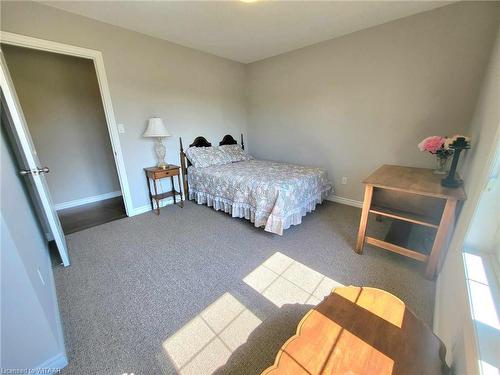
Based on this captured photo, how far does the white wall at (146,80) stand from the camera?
2.17 meters

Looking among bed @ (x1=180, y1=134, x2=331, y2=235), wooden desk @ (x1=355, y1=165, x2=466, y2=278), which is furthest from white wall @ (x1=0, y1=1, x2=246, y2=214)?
wooden desk @ (x1=355, y1=165, x2=466, y2=278)

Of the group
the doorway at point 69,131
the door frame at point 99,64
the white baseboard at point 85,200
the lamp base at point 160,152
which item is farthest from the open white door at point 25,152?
the white baseboard at point 85,200

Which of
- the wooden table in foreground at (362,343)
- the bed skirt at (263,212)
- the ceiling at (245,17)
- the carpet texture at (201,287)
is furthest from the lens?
the bed skirt at (263,212)

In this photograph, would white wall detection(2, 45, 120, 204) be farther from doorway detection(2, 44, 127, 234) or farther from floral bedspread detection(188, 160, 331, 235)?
floral bedspread detection(188, 160, 331, 235)

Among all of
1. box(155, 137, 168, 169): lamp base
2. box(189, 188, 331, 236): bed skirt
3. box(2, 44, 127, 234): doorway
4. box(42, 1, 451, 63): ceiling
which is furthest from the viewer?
box(155, 137, 168, 169): lamp base

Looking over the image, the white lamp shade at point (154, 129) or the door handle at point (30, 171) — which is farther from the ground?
the white lamp shade at point (154, 129)

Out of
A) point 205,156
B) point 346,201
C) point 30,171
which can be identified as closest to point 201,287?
point 30,171

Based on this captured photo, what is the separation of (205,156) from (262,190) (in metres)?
1.49

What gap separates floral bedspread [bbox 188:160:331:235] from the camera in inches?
94.8

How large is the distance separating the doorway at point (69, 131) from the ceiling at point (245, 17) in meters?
1.43

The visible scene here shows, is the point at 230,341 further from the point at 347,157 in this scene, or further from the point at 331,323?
the point at 347,157

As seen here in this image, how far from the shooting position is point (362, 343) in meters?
0.84

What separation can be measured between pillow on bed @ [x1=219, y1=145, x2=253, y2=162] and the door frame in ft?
5.42

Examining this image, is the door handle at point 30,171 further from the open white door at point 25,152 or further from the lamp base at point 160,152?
the lamp base at point 160,152
